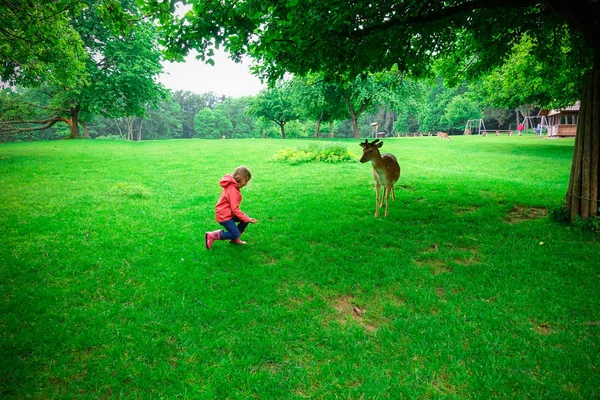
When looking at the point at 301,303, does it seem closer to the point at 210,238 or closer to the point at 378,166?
the point at 210,238

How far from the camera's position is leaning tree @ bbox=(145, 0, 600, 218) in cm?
562

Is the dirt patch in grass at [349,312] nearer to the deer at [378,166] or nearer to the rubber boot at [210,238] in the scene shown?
the rubber boot at [210,238]

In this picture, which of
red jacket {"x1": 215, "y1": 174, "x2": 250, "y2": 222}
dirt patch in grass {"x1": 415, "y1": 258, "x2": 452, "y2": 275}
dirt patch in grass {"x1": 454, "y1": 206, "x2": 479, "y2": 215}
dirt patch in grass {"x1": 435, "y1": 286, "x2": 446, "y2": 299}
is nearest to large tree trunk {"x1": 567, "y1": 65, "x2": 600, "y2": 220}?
dirt patch in grass {"x1": 454, "y1": 206, "x2": 479, "y2": 215}

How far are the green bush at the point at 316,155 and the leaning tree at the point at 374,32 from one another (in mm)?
9148

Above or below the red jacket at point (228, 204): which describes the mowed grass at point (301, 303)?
below

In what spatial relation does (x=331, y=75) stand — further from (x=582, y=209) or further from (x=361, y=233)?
(x=582, y=209)

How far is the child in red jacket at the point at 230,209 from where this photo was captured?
19.8 ft

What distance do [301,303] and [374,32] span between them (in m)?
5.83

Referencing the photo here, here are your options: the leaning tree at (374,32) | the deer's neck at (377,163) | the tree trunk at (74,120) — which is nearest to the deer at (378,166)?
the deer's neck at (377,163)

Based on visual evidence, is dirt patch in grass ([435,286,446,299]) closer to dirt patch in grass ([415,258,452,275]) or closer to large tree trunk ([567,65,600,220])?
dirt patch in grass ([415,258,452,275])

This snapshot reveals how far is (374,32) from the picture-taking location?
267 inches

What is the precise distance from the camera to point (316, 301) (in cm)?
459

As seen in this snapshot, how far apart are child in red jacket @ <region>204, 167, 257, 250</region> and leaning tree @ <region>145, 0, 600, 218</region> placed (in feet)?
8.09

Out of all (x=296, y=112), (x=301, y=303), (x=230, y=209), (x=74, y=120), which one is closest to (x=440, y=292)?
(x=301, y=303)
